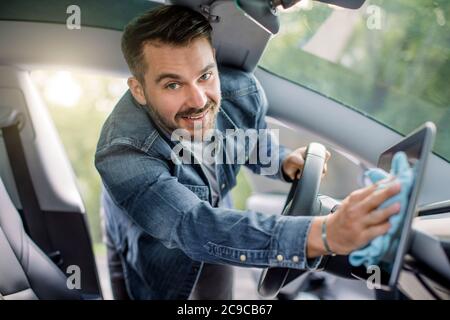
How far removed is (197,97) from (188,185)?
16 centimetres

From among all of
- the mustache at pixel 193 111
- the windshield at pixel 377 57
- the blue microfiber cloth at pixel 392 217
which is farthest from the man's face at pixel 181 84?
the blue microfiber cloth at pixel 392 217

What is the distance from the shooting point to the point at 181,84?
88cm

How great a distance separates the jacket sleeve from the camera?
0.71 m

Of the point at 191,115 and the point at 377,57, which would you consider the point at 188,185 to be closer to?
the point at 191,115

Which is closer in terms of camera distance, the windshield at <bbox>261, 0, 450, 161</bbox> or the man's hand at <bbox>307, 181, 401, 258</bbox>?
the man's hand at <bbox>307, 181, 401, 258</bbox>

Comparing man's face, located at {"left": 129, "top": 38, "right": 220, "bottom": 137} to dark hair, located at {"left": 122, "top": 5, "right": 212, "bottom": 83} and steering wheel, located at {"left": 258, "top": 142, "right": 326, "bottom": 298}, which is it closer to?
dark hair, located at {"left": 122, "top": 5, "right": 212, "bottom": 83}

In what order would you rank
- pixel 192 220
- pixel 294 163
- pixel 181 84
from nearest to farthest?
pixel 192 220 < pixel 181 84 < pixel 294 163

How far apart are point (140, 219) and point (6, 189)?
37cm

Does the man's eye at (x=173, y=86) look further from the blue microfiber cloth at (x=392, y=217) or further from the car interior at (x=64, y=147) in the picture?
the blue microfiber cloth at (x=392, y=217)

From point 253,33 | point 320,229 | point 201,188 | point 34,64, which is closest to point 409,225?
point 320,229

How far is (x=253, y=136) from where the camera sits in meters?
1.07

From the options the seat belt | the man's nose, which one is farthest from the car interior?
the man's nose

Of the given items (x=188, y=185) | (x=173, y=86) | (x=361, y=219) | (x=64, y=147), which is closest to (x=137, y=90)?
(x=173, y=86)

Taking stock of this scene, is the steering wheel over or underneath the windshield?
underneath
